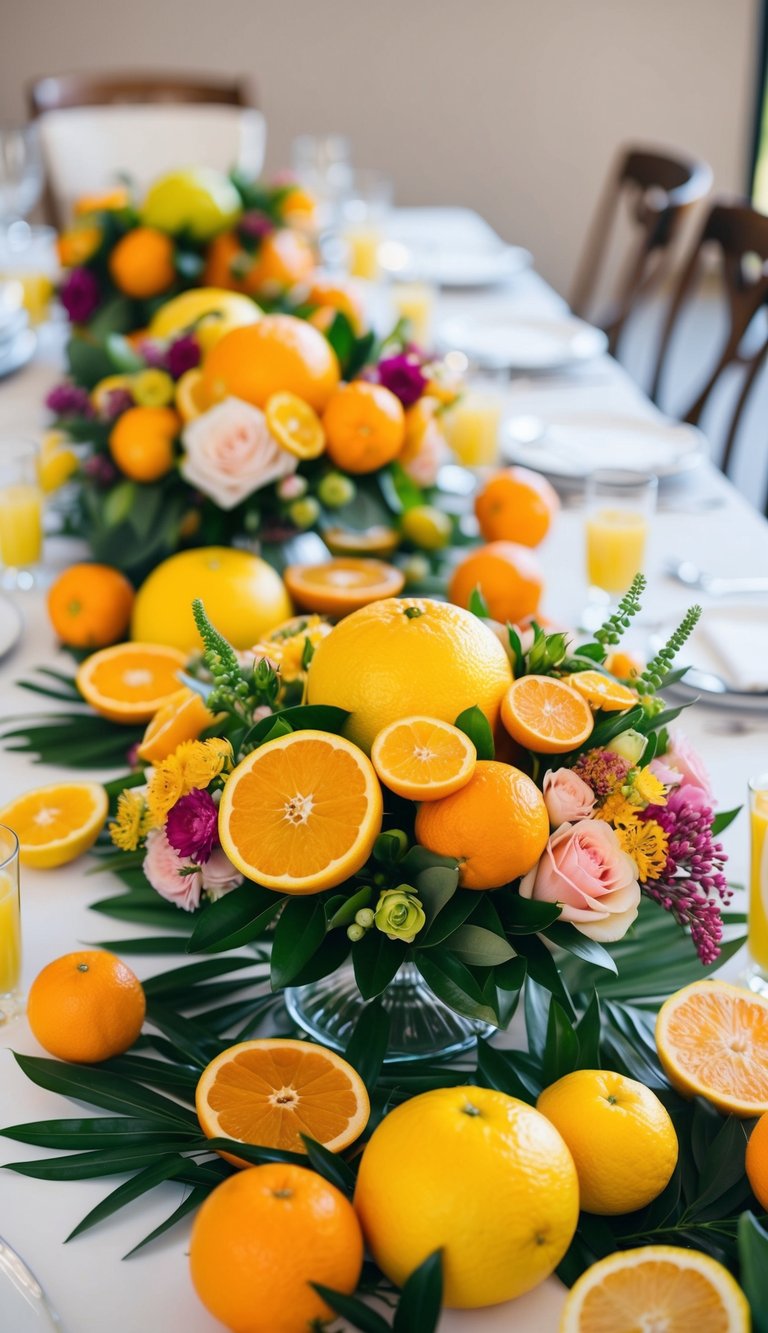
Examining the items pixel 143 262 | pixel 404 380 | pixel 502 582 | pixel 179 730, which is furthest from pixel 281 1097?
pixel 143 262

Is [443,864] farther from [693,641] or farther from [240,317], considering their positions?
[240,317]

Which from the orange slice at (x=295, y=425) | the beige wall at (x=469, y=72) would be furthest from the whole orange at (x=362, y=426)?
the beige wall at (x=469, y=72)

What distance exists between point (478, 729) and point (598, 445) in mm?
1168

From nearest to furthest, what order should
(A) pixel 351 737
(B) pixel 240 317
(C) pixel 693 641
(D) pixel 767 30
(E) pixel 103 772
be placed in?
(A) pixel 351 737 < (E) pixel 103 772 < (C) pixel 693 641 < (B) pixel 240 317 < (D) pixel 767 30

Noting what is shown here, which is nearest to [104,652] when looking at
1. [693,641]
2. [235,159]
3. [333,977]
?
[333,977]

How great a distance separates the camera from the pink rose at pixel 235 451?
1371 mm

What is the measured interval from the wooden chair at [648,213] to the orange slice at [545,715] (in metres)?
2.12

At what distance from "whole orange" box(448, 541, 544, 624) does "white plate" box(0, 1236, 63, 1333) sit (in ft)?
2.59

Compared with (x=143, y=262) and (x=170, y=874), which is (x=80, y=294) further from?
(x=170, y=874)

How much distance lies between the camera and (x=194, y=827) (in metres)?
0.80

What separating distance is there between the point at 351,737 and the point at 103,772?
0.40 metres

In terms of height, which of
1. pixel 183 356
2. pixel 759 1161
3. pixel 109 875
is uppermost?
pixel 183 356

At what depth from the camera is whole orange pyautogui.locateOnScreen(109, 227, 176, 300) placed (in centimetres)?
196

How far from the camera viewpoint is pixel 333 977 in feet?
3.01
